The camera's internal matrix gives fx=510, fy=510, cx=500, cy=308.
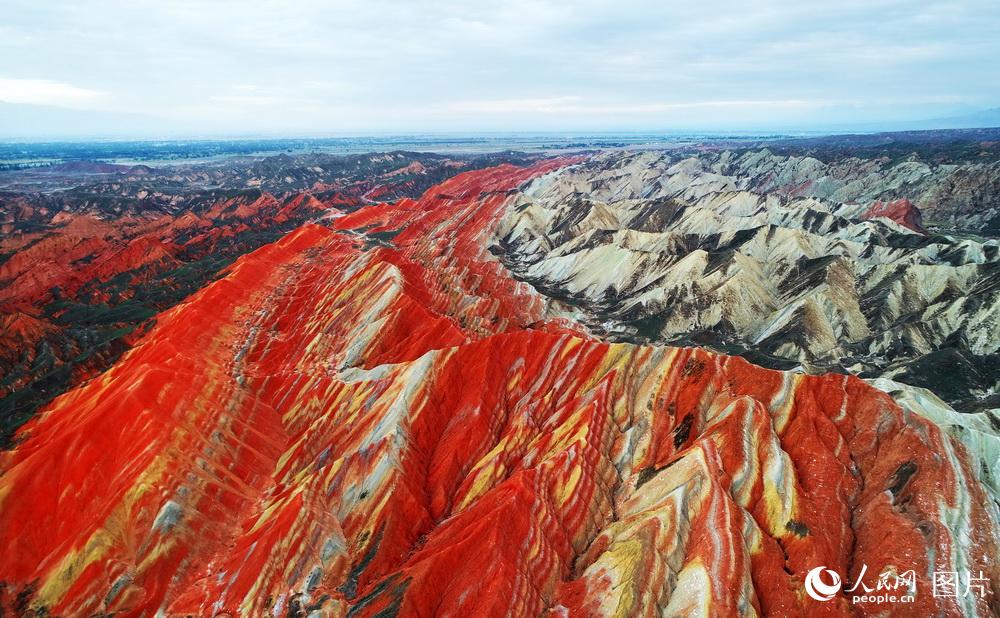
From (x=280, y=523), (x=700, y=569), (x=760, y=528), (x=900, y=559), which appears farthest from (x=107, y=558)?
(x=900, y=559)

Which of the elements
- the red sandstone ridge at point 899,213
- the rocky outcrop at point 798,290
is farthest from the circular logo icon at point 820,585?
the red sandstone ridge at point 899,213

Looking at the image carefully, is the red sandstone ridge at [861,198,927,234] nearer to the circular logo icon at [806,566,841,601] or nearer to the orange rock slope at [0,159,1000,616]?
the orange rock slope at [0,159,1000,616]

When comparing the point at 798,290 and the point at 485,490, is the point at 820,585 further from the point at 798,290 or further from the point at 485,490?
the point at 798,290

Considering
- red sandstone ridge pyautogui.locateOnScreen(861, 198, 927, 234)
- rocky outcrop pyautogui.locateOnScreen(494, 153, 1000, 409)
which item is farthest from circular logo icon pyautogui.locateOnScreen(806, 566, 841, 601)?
red sandstone ridge pyautogui.locateOnScreen(861, 198, 927, 234)

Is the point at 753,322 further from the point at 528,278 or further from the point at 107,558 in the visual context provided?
the point at 107,558

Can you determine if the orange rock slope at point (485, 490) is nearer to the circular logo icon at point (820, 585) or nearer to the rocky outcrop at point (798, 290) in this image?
the circular logo icon at point (820, 585)
